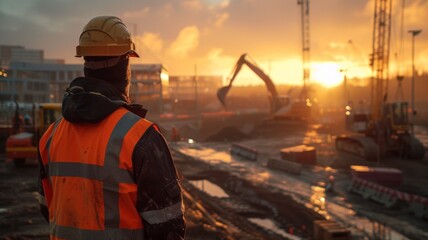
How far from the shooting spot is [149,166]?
6.72 ft

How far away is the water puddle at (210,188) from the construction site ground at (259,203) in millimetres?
35

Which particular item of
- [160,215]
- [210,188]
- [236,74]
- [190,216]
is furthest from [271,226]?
[236,74]

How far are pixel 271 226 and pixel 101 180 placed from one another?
886 centimetres

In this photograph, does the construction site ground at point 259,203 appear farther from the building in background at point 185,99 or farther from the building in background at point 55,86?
the building in background at point 185,99

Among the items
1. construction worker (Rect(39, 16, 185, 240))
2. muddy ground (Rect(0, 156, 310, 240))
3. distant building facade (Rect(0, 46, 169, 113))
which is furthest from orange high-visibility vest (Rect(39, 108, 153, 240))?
distant building facade (Rect(0, 46, 169, 113))

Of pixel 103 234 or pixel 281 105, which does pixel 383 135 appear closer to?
pixel 281 105

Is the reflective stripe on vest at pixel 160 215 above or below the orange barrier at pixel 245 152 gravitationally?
above

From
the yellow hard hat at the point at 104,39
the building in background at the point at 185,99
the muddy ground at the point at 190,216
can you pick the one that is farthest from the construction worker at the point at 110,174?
the building in background at the point at 185,99

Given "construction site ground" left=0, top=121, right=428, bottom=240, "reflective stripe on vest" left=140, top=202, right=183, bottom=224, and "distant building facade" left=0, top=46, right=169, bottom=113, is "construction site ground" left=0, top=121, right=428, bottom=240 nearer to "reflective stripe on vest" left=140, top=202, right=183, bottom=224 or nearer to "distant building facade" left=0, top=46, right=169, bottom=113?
"reflective stripe on vest" left=140, top=202, right=183, bottom=224

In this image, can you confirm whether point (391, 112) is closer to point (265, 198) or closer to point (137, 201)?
point (265, 198)

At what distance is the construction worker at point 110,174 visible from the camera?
6.75ft

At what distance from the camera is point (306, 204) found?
12.7m

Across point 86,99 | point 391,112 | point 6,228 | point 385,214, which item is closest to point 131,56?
point 86,99

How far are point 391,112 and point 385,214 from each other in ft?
45.6
